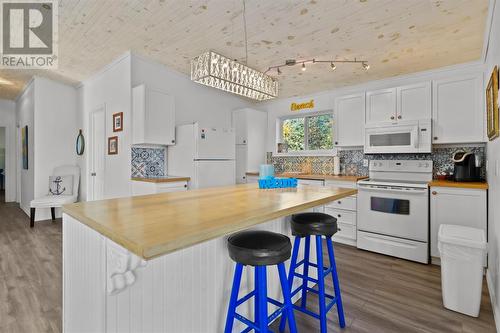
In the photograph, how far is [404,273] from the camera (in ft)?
9.04

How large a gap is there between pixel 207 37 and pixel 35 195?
4.49m

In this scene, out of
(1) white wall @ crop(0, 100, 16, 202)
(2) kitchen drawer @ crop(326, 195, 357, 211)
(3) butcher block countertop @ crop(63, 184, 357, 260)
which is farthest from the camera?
(1) white wall @ crop(0, 100, 16, 202)

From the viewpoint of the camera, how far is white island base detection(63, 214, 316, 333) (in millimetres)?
1126

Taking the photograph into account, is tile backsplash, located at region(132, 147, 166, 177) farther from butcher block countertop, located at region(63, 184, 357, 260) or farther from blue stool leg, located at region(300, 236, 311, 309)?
blue stool leg, located at region(300, 236, 311, 309)

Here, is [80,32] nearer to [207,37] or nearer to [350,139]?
[207,37]

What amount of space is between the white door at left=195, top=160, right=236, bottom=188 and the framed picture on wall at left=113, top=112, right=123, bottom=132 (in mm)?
1299

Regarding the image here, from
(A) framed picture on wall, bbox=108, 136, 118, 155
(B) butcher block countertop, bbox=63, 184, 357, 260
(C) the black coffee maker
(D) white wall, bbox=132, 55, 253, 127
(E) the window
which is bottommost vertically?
(B) butcher block countertop, bbox=63, 184, 357, 260

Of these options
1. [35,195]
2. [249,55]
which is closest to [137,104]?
[249,55]

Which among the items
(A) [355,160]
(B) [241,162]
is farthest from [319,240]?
(B) [241,162]

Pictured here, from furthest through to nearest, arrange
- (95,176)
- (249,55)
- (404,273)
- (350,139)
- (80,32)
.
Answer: (95,176), (350,139), (249,55), (80,32), (404,273)

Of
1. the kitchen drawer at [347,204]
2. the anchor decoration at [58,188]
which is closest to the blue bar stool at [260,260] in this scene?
the kitchen drawer at [347,204]

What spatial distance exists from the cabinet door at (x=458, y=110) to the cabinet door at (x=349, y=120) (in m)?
0.91

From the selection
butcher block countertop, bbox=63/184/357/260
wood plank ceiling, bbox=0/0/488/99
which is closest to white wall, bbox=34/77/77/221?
wood plank ceiling, bbox=0/0/488/99

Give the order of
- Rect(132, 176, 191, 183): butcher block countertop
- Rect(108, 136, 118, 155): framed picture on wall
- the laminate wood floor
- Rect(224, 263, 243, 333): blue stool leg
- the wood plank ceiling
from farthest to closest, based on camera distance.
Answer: Rect(108, 136, 118, 155): framed picture on wall → Rect(132, 176, 191, 183): butcher block countertop → the wood plank ceiling → the laminate wood floor → Rect(224, 263, 243, 333): blue stool leg
